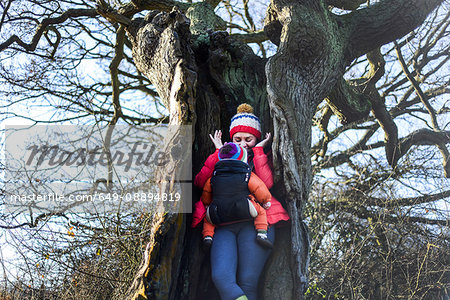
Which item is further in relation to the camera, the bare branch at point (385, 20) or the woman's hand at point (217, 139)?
the bare branch at point (385, 20)

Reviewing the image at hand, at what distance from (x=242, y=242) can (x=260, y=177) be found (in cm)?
59

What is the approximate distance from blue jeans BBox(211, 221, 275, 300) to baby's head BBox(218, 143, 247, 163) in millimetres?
575

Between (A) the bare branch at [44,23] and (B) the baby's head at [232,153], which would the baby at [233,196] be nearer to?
(B) the baby's head at [232,153]

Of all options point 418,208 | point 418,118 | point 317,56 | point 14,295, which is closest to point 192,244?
point 14,295

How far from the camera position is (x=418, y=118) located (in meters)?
8.12

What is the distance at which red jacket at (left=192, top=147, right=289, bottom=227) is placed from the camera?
3.34 m

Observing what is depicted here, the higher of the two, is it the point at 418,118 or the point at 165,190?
the point at 418,118

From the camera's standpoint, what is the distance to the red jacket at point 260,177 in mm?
3336

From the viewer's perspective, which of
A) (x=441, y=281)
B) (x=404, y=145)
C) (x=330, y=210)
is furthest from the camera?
(x=404, y=145)

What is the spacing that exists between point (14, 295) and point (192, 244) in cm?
188

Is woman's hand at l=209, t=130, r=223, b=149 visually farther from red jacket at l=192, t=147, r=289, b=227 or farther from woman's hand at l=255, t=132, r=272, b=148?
woman's hand at l=255, t=132, r=272, b=148

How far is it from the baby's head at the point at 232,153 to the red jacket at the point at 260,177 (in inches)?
3.5

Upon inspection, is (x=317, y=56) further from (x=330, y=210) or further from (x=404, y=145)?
(x=404, y=145)

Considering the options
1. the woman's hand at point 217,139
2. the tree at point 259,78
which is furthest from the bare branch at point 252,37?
the woman's hand at point 217,139
